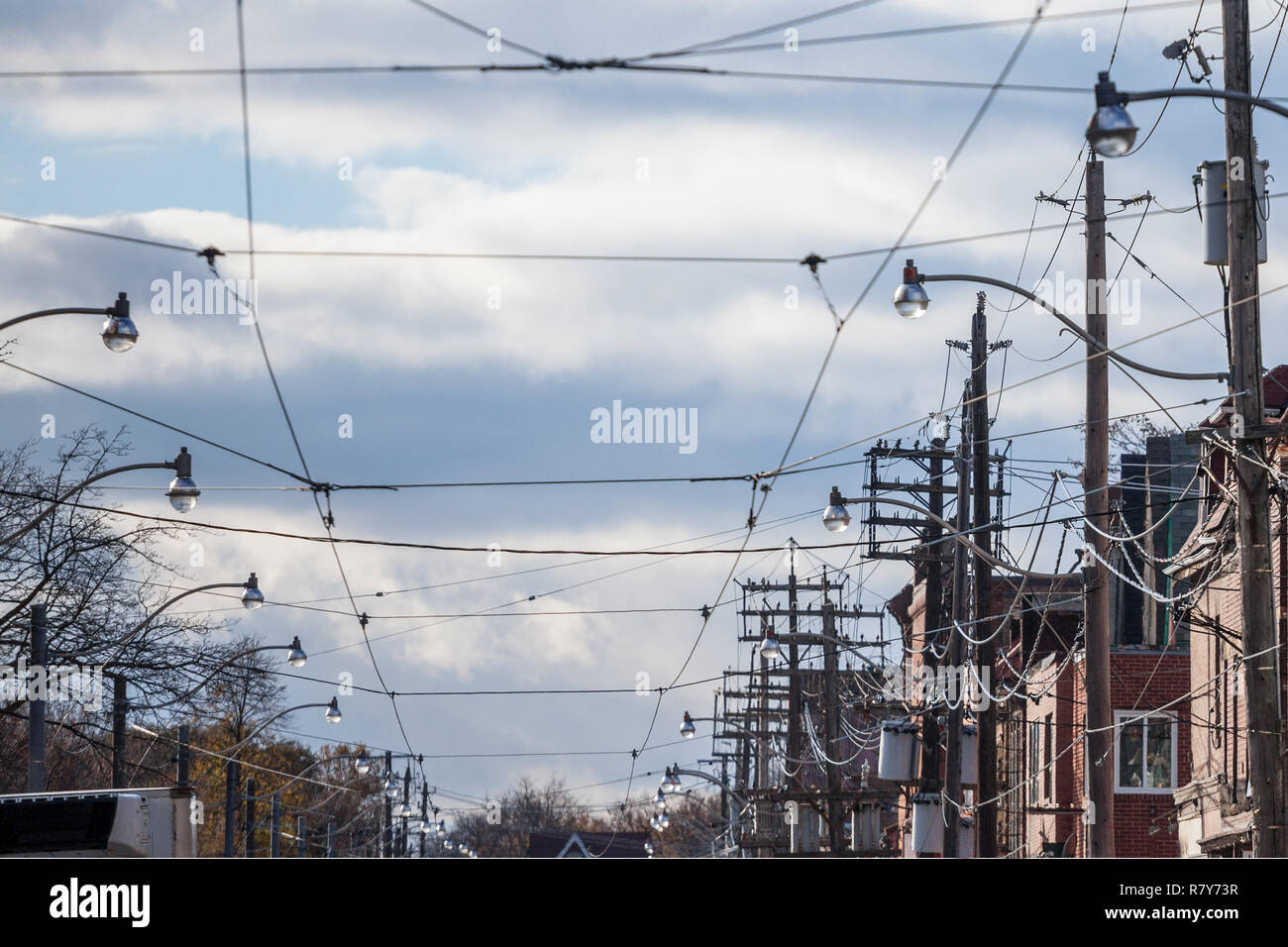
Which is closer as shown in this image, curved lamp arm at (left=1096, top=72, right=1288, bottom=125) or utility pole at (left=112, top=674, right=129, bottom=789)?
curved lamp arm at (left=1096, top=72, right=1288, bottom=125)

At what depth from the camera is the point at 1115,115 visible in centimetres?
1191

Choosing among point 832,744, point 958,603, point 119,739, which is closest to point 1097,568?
point 958,603

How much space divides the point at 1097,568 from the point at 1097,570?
8cm

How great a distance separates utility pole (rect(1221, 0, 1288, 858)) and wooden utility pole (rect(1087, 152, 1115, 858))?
2708 mm

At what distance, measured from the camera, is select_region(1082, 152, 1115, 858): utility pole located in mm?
19141

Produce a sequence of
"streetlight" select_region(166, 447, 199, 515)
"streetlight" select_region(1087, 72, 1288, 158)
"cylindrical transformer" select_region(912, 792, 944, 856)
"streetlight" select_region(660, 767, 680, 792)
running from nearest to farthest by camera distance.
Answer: "streetlight" select_region(1087, 72, 1288, 158) → "streetlight" select_region(166, 447, 199, 515) → "cylindrical transformer" select_region(912, 792, 944, 856) → "streetlight" select_region(660, 767, 680, 792)

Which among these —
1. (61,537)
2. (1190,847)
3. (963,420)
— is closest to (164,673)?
(61,537)

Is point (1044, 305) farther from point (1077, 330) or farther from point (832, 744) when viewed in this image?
point (832, 744)

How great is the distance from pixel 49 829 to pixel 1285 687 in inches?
679

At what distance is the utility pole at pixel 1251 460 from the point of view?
14.0m

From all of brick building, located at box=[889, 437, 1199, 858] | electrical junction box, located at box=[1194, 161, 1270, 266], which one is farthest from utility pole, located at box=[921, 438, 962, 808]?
→ electrical junction box, located at box=[1194, 161, 1270, 266]

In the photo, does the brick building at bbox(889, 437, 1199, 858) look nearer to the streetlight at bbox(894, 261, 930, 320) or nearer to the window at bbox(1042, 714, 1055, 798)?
the window at bbox(1042, 714, 1055, 798)

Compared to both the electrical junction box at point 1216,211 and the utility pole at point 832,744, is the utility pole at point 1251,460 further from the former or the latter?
the utility pole at point 832,744
